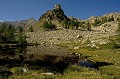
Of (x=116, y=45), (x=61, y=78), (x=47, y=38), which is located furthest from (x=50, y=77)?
(x=47, y=38)

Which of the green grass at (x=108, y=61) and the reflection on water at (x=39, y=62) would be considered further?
the reflection on water at (x=39, y=62)

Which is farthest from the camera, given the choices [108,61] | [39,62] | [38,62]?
[108,61]

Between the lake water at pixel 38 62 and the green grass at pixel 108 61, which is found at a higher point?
the lake water at pixel 38 62

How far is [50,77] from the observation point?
32.1 metres

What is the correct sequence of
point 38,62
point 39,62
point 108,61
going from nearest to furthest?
point 38,62 < point 39,62 < point 108,61

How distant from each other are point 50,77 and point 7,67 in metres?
9.09

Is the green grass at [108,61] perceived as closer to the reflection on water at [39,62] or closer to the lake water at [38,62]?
the reflection on water at [39,62]

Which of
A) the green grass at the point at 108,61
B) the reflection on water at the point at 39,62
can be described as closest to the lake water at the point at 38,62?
the reflection on water at the point at 39,62

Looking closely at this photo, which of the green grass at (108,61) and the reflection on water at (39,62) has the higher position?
the reflection on water at (39,62)

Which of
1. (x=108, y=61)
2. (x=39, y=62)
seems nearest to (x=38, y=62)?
(x=39, y=62)

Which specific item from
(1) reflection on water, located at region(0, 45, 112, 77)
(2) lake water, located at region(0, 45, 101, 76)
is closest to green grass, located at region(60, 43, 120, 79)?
(1) reflection on water, located at region(0, 45, 112, 77)

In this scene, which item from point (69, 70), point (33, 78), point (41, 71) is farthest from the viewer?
point (69, 70)

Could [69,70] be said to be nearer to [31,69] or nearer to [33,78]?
[31,69]

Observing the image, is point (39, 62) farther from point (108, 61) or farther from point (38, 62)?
point (108, 61)
